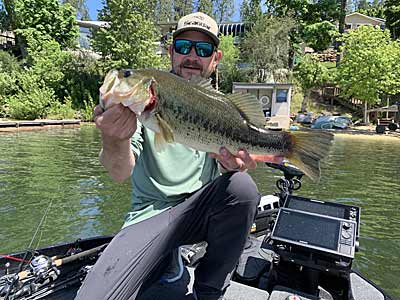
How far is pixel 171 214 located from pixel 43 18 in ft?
125

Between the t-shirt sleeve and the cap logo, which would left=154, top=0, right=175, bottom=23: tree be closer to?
the cap logo

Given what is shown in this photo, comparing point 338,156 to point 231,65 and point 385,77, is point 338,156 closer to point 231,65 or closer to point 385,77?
point 385,77

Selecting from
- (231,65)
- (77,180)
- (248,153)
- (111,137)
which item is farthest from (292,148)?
(231,65)

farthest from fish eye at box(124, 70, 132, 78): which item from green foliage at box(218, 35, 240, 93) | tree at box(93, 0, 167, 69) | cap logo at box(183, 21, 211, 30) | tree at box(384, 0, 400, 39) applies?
tree at box(384, 0, 400, 39)

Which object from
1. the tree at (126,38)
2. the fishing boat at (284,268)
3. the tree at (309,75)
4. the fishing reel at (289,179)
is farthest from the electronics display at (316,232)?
the tree at (309,75)

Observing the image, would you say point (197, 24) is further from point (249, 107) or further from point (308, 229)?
point (308, 229)

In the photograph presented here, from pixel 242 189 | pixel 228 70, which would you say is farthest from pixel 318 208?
pixel 228 70

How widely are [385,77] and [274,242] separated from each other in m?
30.1

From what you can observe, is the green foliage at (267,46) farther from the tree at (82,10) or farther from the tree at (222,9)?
the tree at (82,10)

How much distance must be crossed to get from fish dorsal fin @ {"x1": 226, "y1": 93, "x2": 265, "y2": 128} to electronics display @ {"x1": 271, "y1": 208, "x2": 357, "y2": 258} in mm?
919

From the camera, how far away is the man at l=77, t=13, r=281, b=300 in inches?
92.6

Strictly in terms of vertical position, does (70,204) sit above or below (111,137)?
below

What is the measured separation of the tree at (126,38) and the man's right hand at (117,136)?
29615mm

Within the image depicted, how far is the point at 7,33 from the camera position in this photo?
3828 cm
